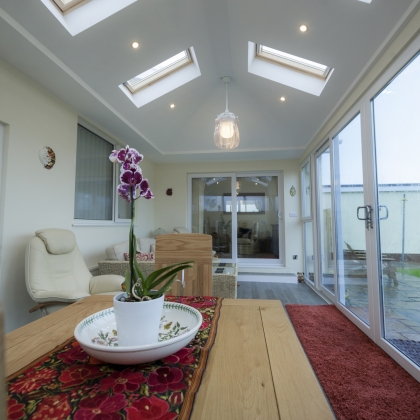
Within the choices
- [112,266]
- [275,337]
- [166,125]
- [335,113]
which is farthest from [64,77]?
[335,113]

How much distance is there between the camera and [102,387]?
1.74 ft

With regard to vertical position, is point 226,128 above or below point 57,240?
above

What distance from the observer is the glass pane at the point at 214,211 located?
5605mm

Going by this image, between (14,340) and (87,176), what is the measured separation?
303 cm

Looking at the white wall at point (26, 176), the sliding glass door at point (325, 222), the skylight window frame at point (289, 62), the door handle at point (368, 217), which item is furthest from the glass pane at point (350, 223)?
the white wall at point (26, 176)

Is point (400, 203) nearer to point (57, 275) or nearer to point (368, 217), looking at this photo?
point (368, 217)

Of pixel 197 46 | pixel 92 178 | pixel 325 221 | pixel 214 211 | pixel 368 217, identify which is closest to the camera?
pixel 368 217

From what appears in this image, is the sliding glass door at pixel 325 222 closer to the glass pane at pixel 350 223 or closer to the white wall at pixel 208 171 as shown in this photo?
the glass pane at pixel 350 223

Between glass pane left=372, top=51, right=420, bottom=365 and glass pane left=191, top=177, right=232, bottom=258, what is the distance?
3.59 meters

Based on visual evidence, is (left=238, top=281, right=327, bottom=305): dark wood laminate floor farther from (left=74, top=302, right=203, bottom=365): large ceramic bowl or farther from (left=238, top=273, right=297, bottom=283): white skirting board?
(left=74, top=302, right=203, bottom=365): large ceramic bowl

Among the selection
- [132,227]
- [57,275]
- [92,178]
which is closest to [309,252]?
[92,178]

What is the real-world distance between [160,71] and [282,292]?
151 inches

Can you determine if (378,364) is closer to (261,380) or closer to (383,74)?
(261,380)

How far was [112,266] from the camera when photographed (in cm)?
322
